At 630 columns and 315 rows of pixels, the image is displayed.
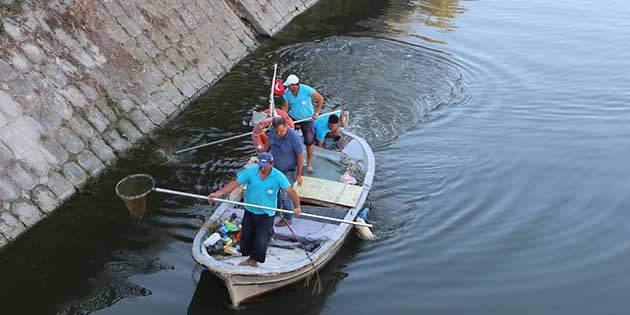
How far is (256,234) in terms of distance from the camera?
9930 millimetres

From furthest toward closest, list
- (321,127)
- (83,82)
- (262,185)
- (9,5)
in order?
1. (83,82)
2. (9,5)
3. (321,127)
4. (262,185)

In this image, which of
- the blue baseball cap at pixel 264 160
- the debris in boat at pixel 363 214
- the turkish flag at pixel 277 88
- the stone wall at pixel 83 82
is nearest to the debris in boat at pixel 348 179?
the debris in boat at pixel 363 214

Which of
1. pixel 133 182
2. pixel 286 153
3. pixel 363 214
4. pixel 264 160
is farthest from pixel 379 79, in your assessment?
pixel 264 160

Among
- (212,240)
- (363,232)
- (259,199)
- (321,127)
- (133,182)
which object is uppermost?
(133,182)

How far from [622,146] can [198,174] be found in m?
10.5

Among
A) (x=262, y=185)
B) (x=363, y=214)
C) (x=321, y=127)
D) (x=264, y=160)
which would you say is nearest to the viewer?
(x=264, y=160)

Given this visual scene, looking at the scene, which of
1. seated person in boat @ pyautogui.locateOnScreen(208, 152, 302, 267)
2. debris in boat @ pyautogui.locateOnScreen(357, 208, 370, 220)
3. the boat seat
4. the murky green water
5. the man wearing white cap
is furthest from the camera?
the man wearing white cap

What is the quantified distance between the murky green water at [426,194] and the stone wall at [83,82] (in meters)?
0.53

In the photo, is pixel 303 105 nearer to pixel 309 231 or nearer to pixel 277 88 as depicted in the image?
pixel 277 88

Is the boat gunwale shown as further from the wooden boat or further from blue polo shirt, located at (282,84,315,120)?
blue polo shirt, located at (282,84,315,120)

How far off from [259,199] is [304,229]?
1995 millimetres

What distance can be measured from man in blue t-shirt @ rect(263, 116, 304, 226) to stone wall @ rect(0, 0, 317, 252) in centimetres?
466

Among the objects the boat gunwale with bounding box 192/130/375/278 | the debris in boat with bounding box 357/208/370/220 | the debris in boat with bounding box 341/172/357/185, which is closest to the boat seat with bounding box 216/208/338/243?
the boat gunwale with bounding box 192/130/375/278

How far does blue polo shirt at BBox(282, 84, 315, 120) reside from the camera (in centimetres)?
1351
